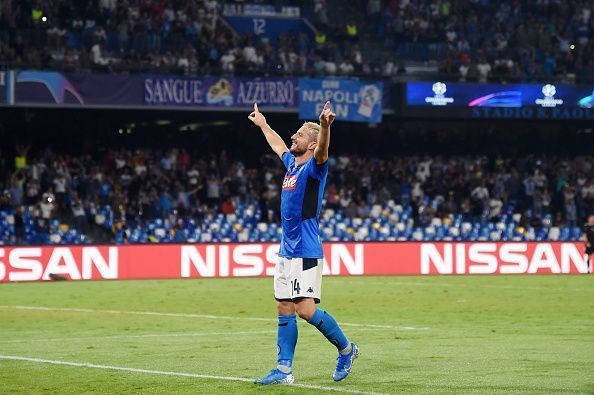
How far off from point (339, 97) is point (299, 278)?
28182 millimetres

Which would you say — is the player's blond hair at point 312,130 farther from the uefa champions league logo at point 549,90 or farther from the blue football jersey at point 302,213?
the uefa champions league logo at point 549,90

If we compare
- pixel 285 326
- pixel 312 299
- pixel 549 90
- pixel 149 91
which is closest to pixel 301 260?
pixel 312 299

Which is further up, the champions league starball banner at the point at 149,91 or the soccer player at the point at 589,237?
the champions league starball banner at the point at 149,91

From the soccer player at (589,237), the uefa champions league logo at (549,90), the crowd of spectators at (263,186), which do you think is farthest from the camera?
the uefa champions league logo at (549,90)

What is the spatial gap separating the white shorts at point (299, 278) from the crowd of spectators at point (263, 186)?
2321 centimetres

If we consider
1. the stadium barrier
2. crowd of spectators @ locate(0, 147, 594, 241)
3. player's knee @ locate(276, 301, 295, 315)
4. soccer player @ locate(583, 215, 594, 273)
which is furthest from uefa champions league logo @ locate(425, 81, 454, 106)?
player's knee @ locate(276, 301, 295, 315)

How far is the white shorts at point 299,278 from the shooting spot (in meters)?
10.5

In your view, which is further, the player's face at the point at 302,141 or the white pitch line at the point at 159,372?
the player's face at the point at 302,141

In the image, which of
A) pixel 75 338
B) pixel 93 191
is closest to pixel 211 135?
pixel 93 191

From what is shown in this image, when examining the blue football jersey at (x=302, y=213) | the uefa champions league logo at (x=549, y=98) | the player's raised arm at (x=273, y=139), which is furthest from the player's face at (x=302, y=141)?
the uefa champions league logo at (x=549, y=98)

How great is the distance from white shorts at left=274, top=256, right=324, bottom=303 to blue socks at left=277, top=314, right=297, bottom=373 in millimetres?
209

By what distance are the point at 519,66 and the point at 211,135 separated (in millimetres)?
11124

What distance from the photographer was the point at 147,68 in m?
37.3

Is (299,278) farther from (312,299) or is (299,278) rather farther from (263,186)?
(263,186)
